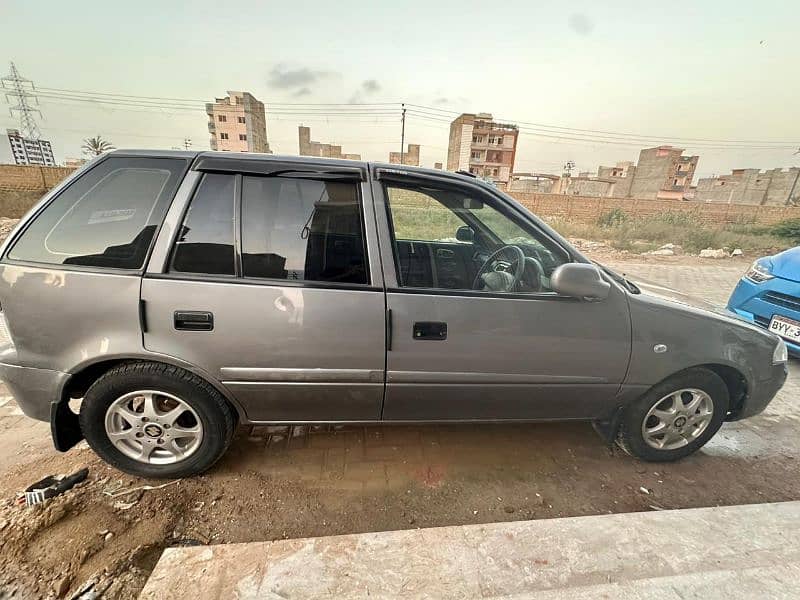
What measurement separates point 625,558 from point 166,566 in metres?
2.00

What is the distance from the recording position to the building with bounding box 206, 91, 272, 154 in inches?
1890

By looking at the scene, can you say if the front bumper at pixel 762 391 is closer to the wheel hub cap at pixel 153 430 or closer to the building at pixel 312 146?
the wheel hub cap at pixel 153 430

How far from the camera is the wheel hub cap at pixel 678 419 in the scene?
91.0 inches

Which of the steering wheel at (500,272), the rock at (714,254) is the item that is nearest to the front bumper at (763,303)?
the steering wheel at (500,272)

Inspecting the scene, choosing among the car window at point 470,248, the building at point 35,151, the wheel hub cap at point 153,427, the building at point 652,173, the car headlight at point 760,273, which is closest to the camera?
the wheel hub cap at point 153,427

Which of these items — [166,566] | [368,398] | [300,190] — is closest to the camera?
[166,566]

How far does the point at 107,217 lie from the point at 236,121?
56.6 m

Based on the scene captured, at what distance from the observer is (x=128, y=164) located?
1.86 meters

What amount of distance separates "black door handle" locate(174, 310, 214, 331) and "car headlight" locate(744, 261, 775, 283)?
5.17 meters

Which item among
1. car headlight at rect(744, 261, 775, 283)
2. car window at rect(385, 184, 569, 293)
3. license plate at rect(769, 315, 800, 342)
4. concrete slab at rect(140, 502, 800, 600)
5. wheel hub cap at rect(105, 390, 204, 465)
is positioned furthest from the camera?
car headlight at rect(744, 261, 775, 283)

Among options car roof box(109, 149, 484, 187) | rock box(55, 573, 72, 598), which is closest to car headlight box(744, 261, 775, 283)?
car roof box(109, 149, 484, 187)

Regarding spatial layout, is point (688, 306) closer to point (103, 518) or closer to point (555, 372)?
point (555, 372)

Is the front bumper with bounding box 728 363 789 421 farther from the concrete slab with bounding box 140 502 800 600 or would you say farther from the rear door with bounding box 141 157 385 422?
the rear door with bounding box 141 157 385 422

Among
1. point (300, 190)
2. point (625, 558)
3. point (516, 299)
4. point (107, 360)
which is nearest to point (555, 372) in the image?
point (516, 299)
